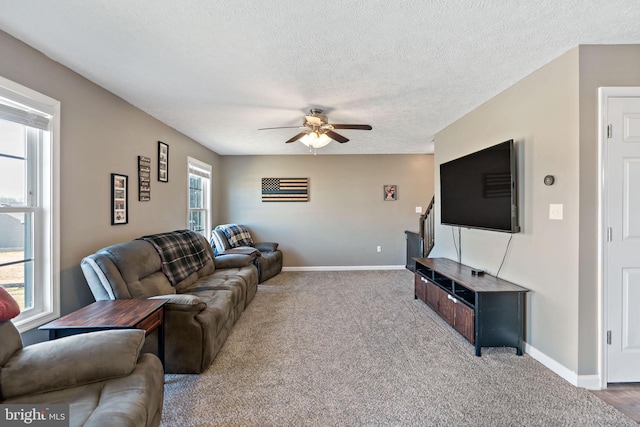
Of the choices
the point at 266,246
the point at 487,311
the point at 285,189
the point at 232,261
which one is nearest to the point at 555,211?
the point at 487,311

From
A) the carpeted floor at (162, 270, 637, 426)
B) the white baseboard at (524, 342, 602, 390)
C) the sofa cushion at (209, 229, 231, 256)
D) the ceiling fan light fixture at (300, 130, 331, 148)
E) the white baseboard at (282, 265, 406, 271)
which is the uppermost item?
the ceiling fan light fixture at (300, 130, 331, 148)

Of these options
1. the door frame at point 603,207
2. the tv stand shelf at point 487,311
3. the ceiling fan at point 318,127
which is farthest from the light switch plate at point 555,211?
the ceiling fan at point 318,127

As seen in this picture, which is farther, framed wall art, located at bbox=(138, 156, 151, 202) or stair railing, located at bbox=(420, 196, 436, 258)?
stair railing, located at bbox=(420, 196, 436, 258)

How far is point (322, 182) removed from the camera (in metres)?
→ 6.09

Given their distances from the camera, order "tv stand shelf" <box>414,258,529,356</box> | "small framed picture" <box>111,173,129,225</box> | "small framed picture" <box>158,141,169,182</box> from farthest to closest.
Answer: "small framed picture" <box>158,141,169,182</box>, "small framed picture" <box>111,173,129,225</box>, "tv stand shelf" <box>414,258,529,356</box>

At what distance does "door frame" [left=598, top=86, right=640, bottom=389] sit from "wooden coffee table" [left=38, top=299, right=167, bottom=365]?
317 centimetres

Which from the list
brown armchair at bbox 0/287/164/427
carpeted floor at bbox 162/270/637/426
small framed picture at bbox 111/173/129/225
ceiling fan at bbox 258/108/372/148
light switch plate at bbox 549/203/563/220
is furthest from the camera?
ceiling fan at bbox 258/108/372/148

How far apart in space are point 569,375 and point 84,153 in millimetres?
4290

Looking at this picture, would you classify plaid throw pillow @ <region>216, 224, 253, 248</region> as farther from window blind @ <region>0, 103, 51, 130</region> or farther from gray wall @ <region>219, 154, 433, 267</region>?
window blind @ <region>0, 103, 51, 130</region>

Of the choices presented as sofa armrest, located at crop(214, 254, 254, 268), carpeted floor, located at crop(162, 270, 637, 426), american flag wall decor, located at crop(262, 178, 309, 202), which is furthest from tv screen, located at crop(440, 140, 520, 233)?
american flag wall decor, located at crop(262, 178, 309, 202)

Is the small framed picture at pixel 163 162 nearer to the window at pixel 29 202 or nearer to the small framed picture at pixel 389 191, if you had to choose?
the window at pixel 29 202

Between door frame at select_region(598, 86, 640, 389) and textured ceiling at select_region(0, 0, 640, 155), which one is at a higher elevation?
textured ceiling at select_region(0, 0, 640, 155)

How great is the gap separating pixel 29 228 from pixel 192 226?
115 inches

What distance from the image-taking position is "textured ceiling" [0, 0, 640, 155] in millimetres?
1645
